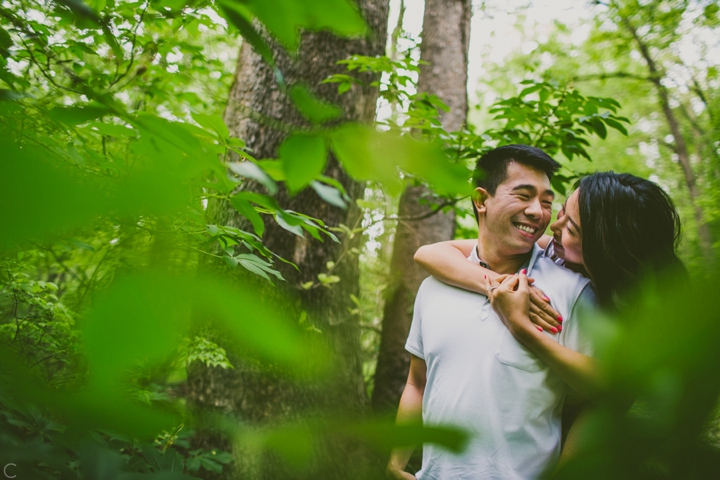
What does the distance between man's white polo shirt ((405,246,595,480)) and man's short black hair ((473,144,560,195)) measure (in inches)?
17.1

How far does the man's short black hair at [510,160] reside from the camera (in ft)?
6.18

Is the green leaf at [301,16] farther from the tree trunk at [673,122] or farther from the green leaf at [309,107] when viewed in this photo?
the tree trunk at [673,122]

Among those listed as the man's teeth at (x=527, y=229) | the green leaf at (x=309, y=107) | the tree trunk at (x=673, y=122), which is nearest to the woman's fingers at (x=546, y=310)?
the man's teeth at (x=527, y=229)

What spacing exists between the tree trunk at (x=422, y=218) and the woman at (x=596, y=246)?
5.39ft

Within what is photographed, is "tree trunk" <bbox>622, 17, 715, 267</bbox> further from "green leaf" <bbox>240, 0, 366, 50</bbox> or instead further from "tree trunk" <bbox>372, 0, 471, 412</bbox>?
"green leaf" <bbox>240, 0, 366, 50</bbox>

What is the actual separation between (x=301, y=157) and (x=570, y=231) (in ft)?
4.97

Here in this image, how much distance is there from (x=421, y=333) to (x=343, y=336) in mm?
1105

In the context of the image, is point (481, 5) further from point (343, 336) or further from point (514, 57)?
point (343, 336)

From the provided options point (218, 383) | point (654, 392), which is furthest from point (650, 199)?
point (218, 383)

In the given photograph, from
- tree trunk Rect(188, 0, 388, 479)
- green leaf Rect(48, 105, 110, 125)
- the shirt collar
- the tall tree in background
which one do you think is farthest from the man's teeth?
the tall tree in background

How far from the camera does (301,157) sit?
424 millimetres

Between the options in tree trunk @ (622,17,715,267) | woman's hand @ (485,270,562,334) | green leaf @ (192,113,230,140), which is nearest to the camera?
green leaf @ (192,113,230,140)

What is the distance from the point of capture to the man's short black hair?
74.1 inches

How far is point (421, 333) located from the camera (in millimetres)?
1955
